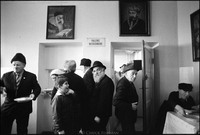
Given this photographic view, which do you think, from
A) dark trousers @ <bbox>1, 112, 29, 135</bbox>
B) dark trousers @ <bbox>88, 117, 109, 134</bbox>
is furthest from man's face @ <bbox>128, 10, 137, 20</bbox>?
dark trousers @ <bbox>1, 112, 29, 135</bbox>

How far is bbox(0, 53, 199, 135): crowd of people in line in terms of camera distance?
2.93 ft

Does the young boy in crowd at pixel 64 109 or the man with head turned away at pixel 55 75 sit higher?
the man with head turned away at pixel 55 75

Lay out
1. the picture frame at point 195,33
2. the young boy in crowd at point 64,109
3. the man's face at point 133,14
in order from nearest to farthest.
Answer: the picture frame at point 195,33
the young boy in crowd at point 64,109
the man's face at point 133,14

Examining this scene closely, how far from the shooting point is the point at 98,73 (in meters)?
0.94

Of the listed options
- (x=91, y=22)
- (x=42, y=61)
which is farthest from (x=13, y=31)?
(x=91, y=22)

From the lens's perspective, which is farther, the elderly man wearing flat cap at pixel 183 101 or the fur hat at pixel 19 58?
the fur hat at pixel 19 58

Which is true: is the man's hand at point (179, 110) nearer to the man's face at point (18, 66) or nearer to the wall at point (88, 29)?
the wall at point (88, 29)

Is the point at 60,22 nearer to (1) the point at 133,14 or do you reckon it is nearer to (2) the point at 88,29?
(2) the point at 88,29

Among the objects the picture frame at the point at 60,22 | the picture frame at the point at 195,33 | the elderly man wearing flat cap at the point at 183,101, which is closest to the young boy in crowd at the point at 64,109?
the picture frame at the point at 60,22

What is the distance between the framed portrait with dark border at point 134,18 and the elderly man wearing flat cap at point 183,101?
0.46 metres

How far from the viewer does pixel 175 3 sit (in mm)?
962

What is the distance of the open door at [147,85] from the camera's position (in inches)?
36.1

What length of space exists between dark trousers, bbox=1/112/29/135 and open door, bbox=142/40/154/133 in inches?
34.4

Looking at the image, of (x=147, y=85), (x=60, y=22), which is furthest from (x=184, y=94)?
(x=60, y=22)
